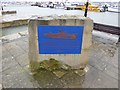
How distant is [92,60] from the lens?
4285 millimetres

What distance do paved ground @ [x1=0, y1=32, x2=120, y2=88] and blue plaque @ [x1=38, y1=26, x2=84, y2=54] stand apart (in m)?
0.64

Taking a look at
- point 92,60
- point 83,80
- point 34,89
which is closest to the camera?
point 34,89

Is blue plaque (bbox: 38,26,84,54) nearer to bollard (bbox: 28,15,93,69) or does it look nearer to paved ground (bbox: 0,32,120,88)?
bollard (bbox: 28,15,93,69)

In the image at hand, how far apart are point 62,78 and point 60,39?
102 cm

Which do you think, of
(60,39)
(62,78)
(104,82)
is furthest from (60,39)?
(104,82)

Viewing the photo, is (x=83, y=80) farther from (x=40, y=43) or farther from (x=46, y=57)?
(x=40, y=43)

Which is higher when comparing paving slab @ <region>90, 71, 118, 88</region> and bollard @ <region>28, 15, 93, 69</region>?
bollard @ <region>28, 15, 93, 69</region>

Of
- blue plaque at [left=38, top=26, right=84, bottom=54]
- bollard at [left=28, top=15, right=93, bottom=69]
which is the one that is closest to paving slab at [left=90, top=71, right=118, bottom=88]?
bollard at [left=28, top=15, right=93, bottom=69]

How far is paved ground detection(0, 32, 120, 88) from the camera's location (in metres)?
3.09

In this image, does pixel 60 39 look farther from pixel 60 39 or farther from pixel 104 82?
pixel 104 82

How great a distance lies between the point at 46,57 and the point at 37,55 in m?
0.25

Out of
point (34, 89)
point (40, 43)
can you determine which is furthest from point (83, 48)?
point (34, 89)

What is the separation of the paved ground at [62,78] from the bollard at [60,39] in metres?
0.39

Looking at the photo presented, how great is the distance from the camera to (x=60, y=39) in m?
3.41
